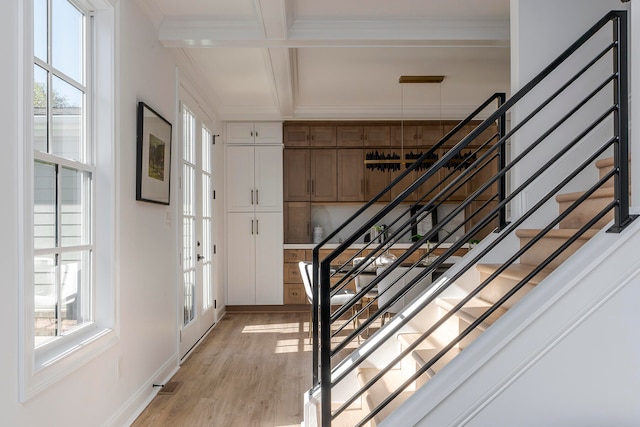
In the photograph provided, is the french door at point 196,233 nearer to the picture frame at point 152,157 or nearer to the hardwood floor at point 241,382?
the hardwood floor at point 241,382

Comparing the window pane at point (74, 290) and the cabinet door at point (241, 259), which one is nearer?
the window pane at point (74, 290)

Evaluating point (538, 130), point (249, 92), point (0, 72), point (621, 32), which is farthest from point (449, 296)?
point (249, 92)

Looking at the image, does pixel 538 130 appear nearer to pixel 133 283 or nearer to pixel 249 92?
pixel 133 283

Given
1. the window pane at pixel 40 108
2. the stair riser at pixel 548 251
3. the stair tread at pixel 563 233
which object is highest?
the window pane at pixel 40 108

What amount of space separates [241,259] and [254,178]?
1109 mm

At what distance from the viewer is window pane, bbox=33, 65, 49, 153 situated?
218 cm

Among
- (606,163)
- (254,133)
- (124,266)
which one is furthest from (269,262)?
(606,163)

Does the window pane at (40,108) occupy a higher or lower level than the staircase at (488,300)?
higher

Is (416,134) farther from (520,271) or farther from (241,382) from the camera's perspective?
(520,271)

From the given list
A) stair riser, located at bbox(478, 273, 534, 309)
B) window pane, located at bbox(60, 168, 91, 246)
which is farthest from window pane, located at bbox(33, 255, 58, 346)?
stair riser, located at bbox(478, 273, 534, 309)

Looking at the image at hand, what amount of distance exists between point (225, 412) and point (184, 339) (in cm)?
150

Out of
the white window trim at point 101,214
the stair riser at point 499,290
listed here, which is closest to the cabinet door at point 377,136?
the stair riser at point 499,290

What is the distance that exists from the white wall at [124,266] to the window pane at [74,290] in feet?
0.69

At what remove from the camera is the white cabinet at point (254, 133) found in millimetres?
7020
